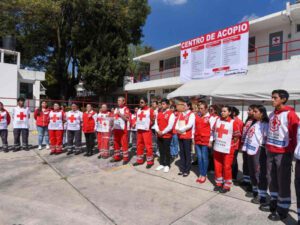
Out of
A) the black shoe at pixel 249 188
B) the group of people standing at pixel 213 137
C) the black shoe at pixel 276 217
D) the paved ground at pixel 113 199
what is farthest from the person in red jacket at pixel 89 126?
the black shoe at pixel 276 217

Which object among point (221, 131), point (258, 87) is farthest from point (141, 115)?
point (258, 87)

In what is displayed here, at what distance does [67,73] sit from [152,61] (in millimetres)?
9157

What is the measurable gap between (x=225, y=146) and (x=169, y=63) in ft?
64.9

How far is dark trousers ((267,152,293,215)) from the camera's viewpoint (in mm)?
3514

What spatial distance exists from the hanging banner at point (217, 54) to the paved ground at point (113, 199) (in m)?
7.13

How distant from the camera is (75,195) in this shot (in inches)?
178

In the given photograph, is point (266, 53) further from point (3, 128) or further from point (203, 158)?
point (3, 128)

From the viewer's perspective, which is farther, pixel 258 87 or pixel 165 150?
pixel 258 87

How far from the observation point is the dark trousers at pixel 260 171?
3.99 m

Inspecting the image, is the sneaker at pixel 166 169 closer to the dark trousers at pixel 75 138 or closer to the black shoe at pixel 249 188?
the black shoe at pixel 249 188

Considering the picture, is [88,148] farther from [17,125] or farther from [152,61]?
[152,61]

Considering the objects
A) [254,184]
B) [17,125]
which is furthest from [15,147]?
[254,184]

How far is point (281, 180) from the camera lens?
3.53 metres

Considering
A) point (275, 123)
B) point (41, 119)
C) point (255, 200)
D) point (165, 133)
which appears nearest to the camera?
point (275, 123)
